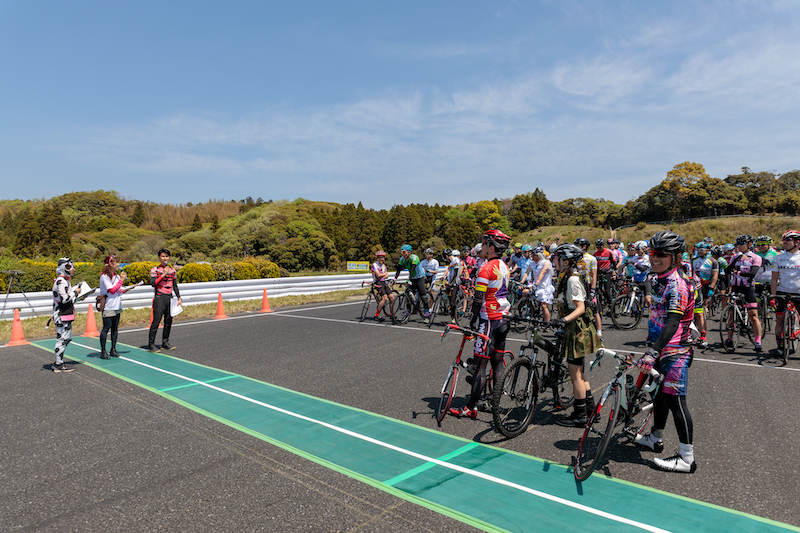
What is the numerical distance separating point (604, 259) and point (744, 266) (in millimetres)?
3123

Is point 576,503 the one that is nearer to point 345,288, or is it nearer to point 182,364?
point 182,364

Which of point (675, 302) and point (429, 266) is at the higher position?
point (675, 302)

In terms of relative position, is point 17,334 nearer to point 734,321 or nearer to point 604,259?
point 604,259

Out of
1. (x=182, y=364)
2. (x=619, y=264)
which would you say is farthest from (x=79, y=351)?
(x=619, y=264)

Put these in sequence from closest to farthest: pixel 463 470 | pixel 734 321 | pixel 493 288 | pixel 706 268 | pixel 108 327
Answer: pixel 463 470 < pixel 493 288 < pixel 108 327 < pixel 734 321 < pixel 706 268

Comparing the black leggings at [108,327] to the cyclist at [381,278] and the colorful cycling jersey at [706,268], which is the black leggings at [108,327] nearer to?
the cyclist at [381,278]

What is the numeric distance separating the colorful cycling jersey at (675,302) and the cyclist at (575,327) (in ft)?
2.50

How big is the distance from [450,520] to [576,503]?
1.03 m

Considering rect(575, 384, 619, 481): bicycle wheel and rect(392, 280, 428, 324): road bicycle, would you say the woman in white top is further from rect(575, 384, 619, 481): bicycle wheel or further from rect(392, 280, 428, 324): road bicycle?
rect(575, 384, 619, 481): bicycle wheel

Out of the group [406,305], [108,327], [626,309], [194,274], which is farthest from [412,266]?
[194,274]

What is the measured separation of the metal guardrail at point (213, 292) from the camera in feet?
44.5

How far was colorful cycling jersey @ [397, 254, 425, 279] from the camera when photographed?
12.2 metres

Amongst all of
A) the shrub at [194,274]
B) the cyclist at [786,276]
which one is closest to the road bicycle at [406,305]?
the cyclist at [786,276]

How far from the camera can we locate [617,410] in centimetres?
391
